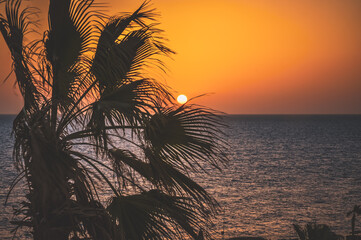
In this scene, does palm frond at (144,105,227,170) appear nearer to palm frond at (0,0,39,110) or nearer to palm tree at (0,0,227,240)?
palm tree at (0,0,227,240)

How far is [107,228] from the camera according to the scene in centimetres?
397

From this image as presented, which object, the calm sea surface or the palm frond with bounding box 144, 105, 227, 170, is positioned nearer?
the palm frond with bounding box 144, 105, 227, 170

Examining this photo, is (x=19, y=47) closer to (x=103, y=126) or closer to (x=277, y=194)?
(x=103, y=126)

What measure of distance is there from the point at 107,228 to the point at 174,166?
101 centimetres

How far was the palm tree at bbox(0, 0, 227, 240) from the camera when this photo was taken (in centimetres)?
373

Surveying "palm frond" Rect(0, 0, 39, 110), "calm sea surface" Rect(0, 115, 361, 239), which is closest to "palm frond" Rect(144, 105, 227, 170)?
"palm frond" Rect(0, 0, 39, 110)

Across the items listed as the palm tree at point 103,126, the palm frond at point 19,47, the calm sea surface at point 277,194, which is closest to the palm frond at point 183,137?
the palm tree at point 103,126

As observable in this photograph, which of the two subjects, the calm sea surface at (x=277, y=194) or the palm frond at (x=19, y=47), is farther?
the calm sea surface at (x=277, y=194)

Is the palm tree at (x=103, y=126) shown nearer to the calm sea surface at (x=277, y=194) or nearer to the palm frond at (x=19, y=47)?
the palm frond at (x=19, y=47)

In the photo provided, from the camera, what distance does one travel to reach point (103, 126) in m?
3.96

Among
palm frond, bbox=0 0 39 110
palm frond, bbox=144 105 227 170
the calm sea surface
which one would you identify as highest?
palm frond, bbox=0 0 39 110

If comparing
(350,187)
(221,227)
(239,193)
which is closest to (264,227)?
(221,227)

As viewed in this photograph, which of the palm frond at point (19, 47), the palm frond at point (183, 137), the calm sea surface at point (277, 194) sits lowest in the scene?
the calm sea surface at point (277, 194)

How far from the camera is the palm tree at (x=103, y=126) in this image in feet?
12.2
